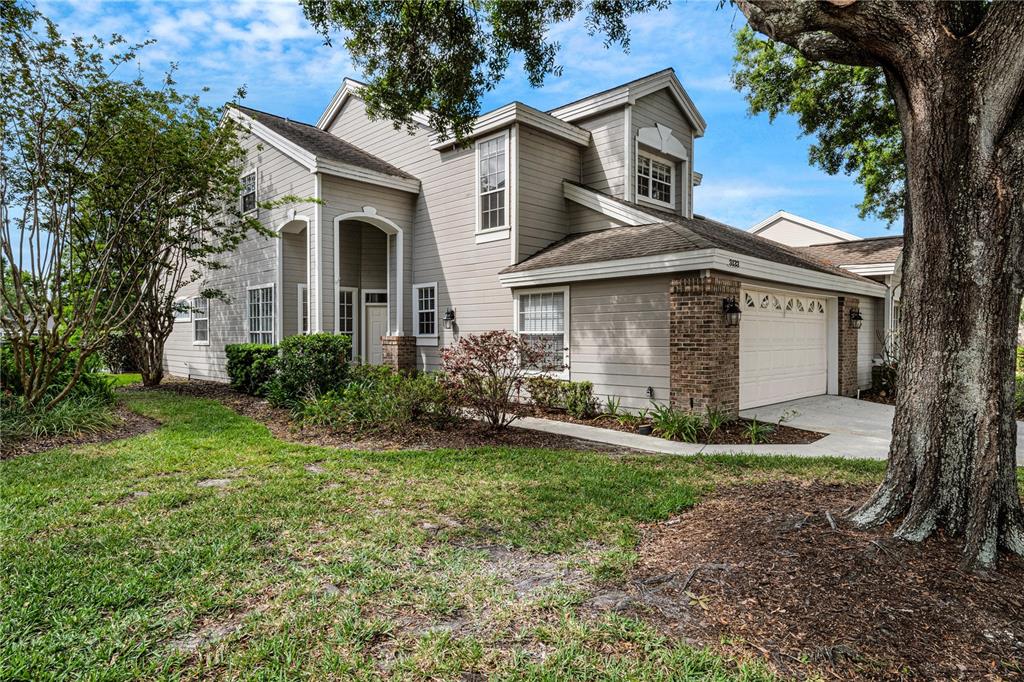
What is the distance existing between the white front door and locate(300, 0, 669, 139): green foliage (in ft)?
22.0

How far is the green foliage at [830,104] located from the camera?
43.6 feet

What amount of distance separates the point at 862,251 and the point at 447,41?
43.3 feet

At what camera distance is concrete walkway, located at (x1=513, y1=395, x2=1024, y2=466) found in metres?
7.13

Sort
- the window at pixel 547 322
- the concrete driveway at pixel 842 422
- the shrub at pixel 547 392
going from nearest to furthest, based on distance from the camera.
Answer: the concrete driveway at pixel 842 422
the shrub at pixel 547 392
the window at pixel 547 322

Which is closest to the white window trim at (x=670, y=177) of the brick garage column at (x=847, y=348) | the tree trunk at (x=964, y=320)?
the brick garage column at (x=847, y=348)

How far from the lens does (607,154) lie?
1255cm

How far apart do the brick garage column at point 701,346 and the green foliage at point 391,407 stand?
353cm

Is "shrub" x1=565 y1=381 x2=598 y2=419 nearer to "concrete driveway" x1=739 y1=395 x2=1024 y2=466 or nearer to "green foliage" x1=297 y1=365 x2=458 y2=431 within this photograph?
"green foliage" x1=297 y1=365 x2=458 y2=431

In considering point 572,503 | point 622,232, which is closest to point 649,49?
point 622,232

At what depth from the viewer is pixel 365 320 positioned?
1441 centimetres

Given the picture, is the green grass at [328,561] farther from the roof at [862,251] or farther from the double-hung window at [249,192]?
the roof at [862,251]

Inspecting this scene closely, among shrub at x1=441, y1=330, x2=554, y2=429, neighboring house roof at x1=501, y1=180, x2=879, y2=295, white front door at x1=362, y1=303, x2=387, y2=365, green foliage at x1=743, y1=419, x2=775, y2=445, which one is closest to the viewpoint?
shrub at x1=441, y1=330, x2=554, y2=429

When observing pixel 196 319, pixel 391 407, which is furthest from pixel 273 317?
pixel 391 407

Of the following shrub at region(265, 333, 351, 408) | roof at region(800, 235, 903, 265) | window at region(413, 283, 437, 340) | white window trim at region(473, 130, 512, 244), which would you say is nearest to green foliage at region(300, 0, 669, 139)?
white window trim at region(473, 130, 512, 244)
